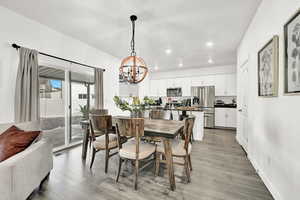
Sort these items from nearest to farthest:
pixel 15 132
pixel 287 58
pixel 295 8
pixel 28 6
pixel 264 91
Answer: pixel 295 8 → pixel 287 58 → pixel 15 132 → pixel 264 91 → pixel 28 6

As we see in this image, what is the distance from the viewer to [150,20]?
2582mm

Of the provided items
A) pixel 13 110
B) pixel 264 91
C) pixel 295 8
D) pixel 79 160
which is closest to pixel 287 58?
pixel 295 8

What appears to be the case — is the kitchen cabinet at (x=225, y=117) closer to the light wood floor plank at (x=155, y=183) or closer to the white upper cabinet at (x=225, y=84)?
the white upper cabinet at (x=225, y=84)

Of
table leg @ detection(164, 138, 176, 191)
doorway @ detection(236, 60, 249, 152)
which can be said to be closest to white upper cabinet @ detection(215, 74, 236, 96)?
doorway @ detection(236, 60, 249, 152)

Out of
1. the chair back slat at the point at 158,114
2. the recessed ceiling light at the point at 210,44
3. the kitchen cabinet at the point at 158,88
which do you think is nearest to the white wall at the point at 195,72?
the kitchen cabinet at the point at 158,88

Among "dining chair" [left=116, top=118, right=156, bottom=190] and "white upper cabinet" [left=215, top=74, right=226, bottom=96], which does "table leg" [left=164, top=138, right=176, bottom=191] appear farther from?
"white upper cabinet" [left=215, top=74, right=226, bottom=96]

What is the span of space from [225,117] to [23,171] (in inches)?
239

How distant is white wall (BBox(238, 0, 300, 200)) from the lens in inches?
50.7

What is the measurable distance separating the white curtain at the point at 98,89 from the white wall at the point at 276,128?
12.1 ft

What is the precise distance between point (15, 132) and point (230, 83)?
6507 millimetres

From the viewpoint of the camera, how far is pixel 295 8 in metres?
1.27

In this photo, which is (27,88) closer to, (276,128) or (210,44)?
(276,128)

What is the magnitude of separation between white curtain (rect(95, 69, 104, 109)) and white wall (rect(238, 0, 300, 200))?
3701 mm

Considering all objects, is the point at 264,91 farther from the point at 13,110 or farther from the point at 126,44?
the point at 13,110
